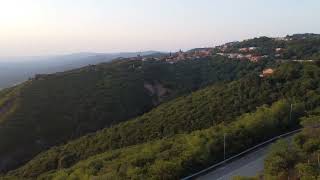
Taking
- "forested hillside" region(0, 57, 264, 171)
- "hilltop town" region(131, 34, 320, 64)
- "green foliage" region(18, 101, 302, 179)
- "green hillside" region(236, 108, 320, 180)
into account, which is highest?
"green hillside" region(236, 108, 320, 180)

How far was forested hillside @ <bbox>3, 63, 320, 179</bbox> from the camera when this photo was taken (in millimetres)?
38812

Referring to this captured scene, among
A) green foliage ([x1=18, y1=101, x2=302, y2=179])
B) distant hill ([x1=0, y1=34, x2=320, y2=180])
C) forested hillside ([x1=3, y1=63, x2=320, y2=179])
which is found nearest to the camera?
green foliage ([x1=18, y1=101, x2=302, y2=179])

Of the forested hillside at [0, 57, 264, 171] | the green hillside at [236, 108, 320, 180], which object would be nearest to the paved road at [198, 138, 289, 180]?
the green hillside at [236, 108, 320, 180]

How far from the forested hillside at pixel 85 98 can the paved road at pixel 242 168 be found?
38.0 meters

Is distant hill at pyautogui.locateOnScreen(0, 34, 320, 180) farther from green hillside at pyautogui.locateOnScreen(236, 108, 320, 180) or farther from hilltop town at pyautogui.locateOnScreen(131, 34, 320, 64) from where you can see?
hilltop town at pyautogui.locateOnScreen(131, 34, 320, 64)

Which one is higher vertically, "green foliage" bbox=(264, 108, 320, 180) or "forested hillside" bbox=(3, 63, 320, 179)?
"green foliage" bbox=(264, 108, 320, 180)

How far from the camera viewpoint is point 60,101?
7131cm

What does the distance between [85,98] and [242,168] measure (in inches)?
2067

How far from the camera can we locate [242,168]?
2156cm

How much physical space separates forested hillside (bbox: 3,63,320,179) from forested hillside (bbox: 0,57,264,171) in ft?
42.8

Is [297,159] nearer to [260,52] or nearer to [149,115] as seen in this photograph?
[149,115]

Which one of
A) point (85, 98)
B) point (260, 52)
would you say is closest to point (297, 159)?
point (85, 98)

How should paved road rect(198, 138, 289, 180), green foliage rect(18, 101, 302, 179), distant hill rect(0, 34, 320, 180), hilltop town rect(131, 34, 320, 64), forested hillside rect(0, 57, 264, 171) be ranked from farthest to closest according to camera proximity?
hilltop town rect(131, 34, 320, 64), forested hillside rect(0, 57, 264, 171), distant hill rect(0, 34, 320, 180), paved road rect(198, 138, 289, 180), green foliage rect(18, 101, 302, 179)

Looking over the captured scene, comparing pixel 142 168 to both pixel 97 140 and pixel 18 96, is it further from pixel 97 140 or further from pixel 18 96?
pixel 18 96
